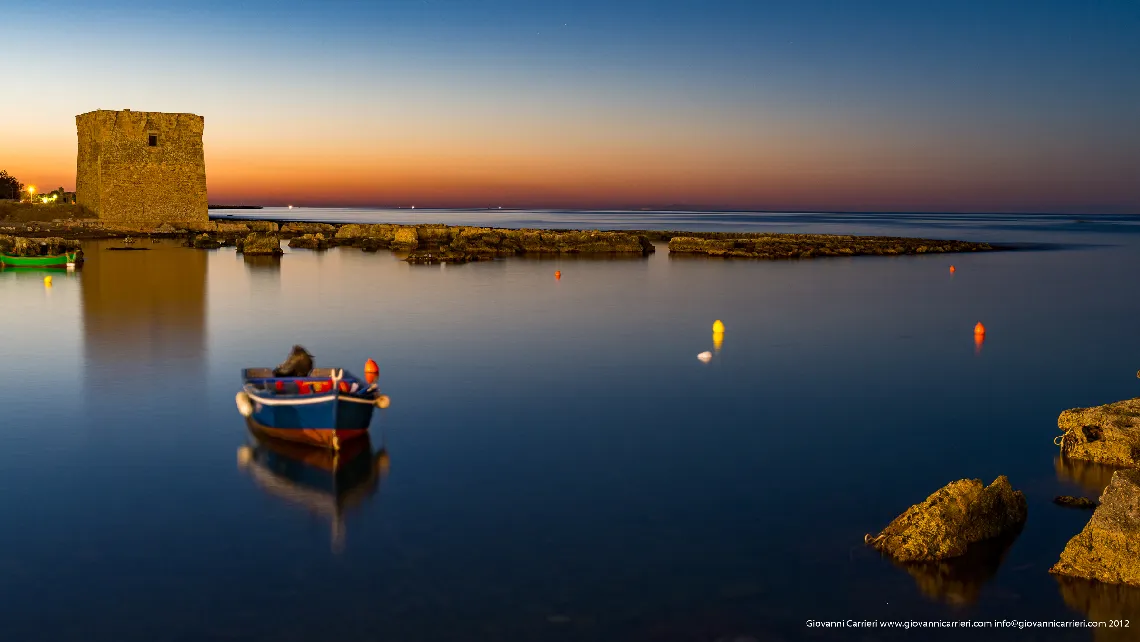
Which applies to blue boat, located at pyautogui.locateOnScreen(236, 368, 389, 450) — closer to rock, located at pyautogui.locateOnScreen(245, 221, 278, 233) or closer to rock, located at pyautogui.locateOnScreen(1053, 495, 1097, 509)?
rock, located at pyautogui.locateOnScreen(1053, 495, 1097, 509)

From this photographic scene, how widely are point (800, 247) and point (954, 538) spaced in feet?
148

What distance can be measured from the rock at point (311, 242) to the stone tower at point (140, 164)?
879cm

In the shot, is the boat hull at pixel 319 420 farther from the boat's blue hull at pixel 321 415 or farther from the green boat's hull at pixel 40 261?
the green boat's hull at pixel 40 261

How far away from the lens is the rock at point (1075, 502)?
27.2ft

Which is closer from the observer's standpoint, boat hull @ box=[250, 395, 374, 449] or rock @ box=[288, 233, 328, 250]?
boat hull @ box=[250, 395, 374, 449]

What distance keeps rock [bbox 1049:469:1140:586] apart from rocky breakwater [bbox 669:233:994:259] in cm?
4088

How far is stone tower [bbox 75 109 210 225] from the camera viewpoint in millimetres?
54531

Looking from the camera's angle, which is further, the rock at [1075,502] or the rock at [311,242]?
the rock at [311,242]

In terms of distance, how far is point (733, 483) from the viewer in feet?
29.9

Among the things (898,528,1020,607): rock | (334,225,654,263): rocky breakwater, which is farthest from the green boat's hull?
(898,528,1020,607): rock

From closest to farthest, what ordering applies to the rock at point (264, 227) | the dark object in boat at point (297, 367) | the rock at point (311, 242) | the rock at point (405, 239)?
the dark object in boat at point (297, 367) → the rock at point (405, 239) → the rock at point (311, 242) → the rock at point (264, 227)

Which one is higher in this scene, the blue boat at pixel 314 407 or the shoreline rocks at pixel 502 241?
the shoreline rocks at pixel 502 241

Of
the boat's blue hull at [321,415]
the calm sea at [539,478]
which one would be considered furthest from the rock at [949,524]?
the boat's blue hull at [321,415]

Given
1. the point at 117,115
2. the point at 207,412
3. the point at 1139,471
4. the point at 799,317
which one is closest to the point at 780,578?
the point at 1139,471
